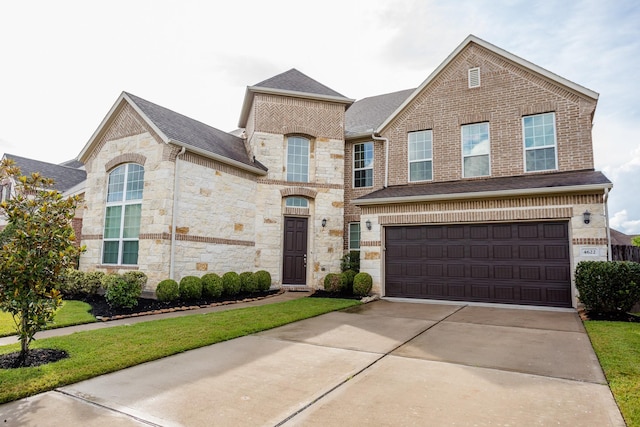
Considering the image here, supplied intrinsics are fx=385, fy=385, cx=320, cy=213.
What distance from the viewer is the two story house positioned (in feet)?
33.7

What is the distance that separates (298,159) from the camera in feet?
48.3

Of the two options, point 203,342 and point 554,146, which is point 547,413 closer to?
point 203,342

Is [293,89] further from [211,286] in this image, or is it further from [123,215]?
[211,286]

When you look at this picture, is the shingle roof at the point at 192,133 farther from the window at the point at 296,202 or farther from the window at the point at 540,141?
the window at the point at 540,141

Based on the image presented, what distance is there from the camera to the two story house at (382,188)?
33.7 feet

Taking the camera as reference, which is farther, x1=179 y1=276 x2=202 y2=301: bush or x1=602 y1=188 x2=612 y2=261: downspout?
x1=179 y1=276 x2=202 y2=301: bush

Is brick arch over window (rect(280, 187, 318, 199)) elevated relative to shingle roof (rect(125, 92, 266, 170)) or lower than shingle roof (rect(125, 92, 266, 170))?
lower

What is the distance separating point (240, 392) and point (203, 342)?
7.45 feet

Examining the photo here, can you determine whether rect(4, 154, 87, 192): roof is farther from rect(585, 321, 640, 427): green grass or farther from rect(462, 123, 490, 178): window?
rect(585, 321, 640, 427): green grass

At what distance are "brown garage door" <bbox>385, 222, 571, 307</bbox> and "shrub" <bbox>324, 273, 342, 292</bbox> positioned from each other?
5.45 ft

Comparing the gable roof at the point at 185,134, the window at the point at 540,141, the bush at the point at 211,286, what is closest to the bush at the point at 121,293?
the bush at the point at 211,286

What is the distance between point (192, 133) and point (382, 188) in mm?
6727

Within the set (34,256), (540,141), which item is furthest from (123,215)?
(540,141)

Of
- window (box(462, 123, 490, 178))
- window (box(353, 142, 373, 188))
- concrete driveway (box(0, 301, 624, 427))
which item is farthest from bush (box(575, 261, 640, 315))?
window (box(353, 142, 373, 188))
